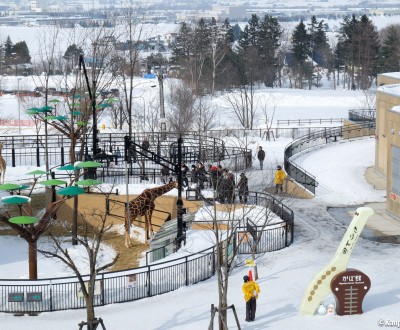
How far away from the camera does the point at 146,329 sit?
20922 millimetres

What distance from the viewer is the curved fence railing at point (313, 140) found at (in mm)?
38562

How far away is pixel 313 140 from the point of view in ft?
158

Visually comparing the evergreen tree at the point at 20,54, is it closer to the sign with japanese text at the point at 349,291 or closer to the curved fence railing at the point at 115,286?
the curved fence railing at the point at 115,286

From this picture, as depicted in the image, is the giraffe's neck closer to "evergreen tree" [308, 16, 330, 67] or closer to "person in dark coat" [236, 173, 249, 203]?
"person in dark coat" [236, 173, 249, 203]

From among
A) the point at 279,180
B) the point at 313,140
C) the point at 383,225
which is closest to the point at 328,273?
the point at 383,225

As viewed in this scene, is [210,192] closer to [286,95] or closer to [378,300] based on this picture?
[378,300]

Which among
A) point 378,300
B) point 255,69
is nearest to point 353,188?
point 378,300

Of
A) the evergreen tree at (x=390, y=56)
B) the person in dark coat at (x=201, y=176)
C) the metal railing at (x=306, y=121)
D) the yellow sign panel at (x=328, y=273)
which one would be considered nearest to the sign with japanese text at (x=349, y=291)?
the yellow sign panel at (x=328, y=273)

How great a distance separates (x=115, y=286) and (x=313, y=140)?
26.2m

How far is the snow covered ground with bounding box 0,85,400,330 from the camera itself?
21.3m

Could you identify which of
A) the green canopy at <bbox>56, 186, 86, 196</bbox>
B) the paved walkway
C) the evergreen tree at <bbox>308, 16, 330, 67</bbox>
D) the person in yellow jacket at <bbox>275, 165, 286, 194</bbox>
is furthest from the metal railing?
the green canopy at <bbox>56, 186, 86, 196</bbox>

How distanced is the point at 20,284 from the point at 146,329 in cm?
436

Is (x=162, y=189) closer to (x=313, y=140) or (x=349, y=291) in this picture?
(x=349, y=291)

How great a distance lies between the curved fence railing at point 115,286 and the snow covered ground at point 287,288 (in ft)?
1.03
